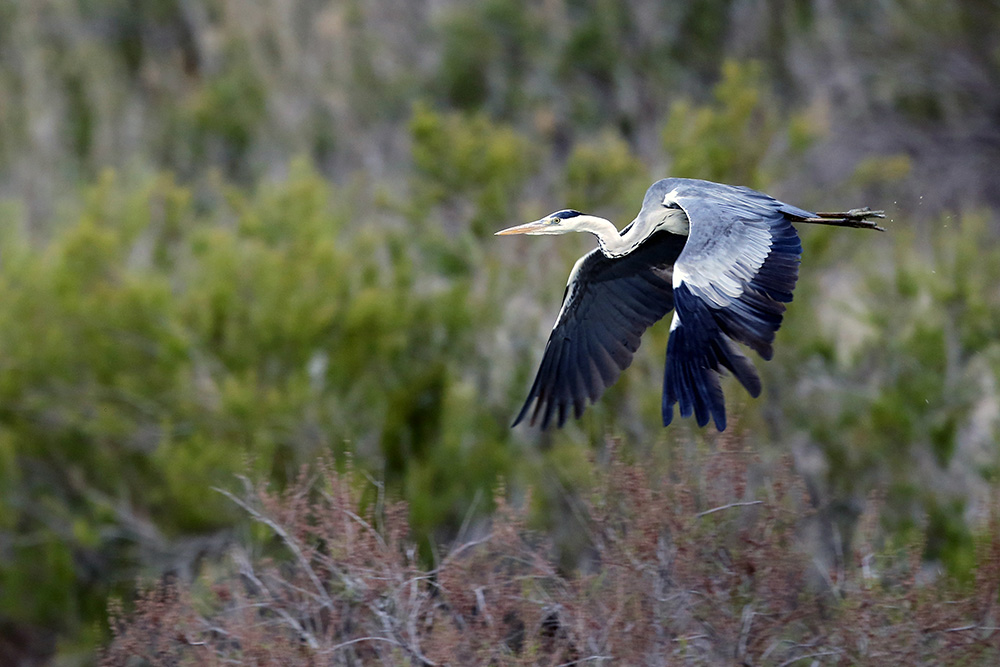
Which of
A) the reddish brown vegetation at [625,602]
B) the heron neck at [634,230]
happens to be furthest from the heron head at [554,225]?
the reddish brown vegetation at [625,602]

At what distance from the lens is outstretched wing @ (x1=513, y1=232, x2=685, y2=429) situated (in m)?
5.64

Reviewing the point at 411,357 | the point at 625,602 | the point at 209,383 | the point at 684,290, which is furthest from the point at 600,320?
the point at 209,383

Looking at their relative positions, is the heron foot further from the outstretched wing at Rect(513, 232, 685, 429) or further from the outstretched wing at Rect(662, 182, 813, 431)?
the outstretched wing at Rect(513, 232, 685, 429)

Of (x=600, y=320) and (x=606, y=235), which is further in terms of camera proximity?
(x=600, y=320)

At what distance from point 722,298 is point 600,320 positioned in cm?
123

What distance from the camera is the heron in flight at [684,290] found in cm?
443

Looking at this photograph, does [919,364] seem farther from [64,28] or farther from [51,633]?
[64,28]

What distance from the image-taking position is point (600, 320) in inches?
226

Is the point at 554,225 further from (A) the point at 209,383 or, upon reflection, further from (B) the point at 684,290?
(A) the point at 209,383

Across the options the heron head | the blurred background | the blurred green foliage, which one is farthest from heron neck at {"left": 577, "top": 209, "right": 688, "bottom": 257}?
the blurred green foliage

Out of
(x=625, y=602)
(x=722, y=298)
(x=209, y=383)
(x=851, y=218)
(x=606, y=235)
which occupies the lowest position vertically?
(x=209, y=383)

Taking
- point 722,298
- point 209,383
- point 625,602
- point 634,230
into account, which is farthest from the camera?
point 209,383

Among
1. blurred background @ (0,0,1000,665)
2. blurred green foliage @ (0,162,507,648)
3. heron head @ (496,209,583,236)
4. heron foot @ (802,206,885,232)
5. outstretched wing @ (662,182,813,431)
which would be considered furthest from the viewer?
blurred green foliage @ (0,162,507,648)

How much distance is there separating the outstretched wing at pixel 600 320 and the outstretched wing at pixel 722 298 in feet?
2.42
